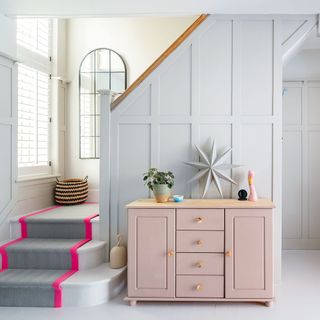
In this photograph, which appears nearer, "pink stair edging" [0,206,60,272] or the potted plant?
the potted plant

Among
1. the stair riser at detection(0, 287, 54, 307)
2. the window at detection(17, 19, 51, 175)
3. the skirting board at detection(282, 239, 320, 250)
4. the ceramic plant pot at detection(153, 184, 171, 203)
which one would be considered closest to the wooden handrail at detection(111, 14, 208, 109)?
the ceramic plant pot at detection(153, 184, 171, 203)

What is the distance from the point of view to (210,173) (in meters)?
3.18

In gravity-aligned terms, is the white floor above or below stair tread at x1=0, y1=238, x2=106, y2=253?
below

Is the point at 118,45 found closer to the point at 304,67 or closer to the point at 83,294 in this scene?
the point at 304,67

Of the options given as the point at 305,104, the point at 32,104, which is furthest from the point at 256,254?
the point at 32,104

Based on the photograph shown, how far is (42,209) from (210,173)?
2.05 meters

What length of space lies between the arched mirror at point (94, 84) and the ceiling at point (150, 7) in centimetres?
125

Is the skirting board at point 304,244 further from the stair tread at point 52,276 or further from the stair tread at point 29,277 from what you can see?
the stair tread at point 29,277

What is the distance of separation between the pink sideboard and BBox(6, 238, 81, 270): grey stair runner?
2.21ft

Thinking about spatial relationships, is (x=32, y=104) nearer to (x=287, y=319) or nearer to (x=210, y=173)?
(x=210, y=173)

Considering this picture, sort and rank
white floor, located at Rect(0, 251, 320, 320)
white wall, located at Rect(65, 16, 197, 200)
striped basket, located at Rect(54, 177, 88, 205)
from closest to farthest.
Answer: white floor, located at Rect(0, 251, 320, 320), striped basket, located at Rect(54, 177, 88, 205), white wall, located at Rect(65, 16, 197, 200)

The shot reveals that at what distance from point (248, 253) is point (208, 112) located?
1317mm

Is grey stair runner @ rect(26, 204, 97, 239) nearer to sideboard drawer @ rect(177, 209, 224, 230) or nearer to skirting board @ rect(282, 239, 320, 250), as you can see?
sideboard drawer @ rect(177, 209, 224, 230)

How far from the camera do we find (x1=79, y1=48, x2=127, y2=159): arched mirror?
14.9 ft
